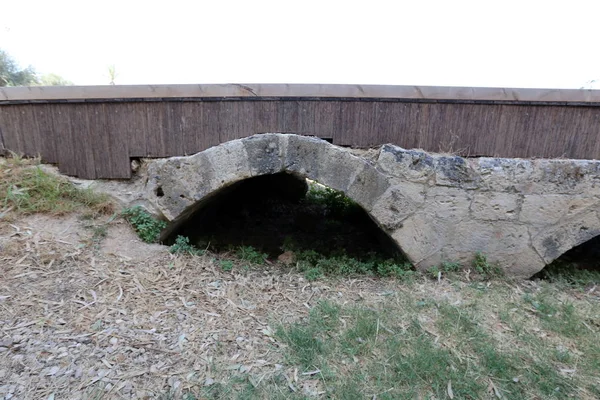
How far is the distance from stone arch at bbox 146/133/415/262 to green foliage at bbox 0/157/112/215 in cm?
82

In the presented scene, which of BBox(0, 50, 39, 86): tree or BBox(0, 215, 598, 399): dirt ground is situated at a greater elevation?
BBox(0, 50, 39, 86): tree

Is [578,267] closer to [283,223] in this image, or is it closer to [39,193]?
[283,223]

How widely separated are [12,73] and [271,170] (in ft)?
47.2

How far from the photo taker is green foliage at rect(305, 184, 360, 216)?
18.9ft

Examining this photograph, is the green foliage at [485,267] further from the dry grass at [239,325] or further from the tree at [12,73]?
the tree at [12,73]

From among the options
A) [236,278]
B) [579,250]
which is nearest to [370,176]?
[236,278]

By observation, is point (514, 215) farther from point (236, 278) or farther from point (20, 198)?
point (20, 198)

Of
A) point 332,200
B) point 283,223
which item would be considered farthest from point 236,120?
point 332,200

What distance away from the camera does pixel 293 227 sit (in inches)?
205

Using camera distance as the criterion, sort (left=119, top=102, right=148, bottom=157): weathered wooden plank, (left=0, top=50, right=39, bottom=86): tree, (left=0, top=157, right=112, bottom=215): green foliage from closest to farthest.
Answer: (left=0, top=157, right=112, bottom=215): green foliage → (left=119, top=102, right=148, bottom=157): weathered wooden plank → (left=0, top=50, right=39, bottom=86): tree

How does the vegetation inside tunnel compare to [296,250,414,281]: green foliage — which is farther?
the vegetation inside tunnel

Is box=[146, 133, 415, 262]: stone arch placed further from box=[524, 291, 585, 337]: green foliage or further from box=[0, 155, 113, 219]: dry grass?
box=[524, 291, 585, 337]: green foliage

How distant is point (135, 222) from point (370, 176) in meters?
2.42

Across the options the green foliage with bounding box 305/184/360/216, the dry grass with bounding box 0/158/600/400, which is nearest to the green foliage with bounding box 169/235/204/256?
the dry grass with bounding box 0/158/600/400
